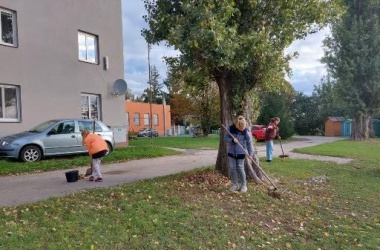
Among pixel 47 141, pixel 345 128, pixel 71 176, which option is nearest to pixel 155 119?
pixel 345 128

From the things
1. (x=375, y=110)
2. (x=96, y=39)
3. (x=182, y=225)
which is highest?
(x=96, y=39)

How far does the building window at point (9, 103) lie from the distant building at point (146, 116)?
123 feet

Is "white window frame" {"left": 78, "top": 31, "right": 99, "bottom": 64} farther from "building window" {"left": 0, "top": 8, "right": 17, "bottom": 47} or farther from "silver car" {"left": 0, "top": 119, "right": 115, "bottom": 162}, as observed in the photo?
"silver car" {"left": 0, "top": 119, "right": 115, "bottom": 162}

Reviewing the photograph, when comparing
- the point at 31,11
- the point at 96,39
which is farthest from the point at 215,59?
the point at 96,39

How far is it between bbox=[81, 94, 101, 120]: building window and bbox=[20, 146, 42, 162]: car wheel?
5.24 m

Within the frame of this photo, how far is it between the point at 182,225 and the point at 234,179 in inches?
107

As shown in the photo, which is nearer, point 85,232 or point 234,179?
point 85,232

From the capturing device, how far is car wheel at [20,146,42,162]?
42.7ft

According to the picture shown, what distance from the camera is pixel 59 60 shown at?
55.8 ft

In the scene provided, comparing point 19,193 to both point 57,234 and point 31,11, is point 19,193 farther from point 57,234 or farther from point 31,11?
point 31,11

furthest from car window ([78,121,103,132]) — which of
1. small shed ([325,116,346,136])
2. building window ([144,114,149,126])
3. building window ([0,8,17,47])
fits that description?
building window ([144,114,149,126])

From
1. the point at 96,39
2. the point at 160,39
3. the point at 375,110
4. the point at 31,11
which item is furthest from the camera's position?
the point at 375,110

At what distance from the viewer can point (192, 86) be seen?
1092 cm

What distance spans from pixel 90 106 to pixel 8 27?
526 centimetres
